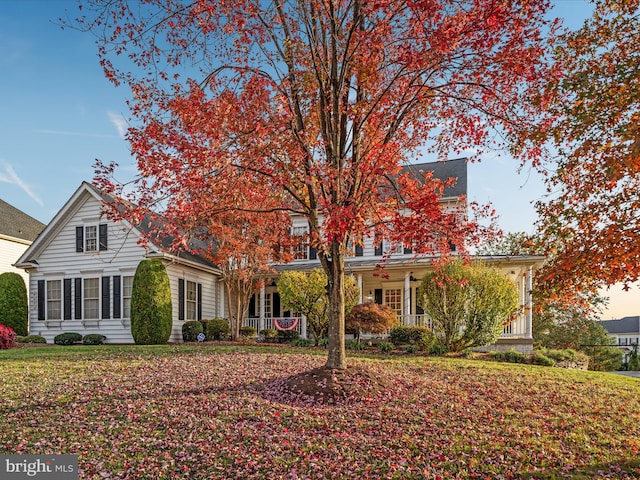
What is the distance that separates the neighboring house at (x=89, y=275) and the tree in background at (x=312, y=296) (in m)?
4.42

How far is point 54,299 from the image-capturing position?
20.4 meters

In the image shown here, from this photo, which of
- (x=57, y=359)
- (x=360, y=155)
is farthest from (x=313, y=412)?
(x=57, y=359)

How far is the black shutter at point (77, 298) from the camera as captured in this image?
20.0 metres

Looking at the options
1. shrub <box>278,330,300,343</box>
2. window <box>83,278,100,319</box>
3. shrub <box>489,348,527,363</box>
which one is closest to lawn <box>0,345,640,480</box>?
shrub <box>489,348,527,363</box>

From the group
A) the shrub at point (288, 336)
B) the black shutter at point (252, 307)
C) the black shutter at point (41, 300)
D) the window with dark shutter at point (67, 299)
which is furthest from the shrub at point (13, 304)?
the shrub at point (288, 336)

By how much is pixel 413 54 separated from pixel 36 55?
6.82 m

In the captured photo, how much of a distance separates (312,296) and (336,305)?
9081 millimetres

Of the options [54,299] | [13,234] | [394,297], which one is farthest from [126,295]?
[13,234]

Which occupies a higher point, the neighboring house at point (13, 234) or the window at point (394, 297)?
the neighboring house at point (13, 234)

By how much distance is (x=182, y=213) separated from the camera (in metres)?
8.38

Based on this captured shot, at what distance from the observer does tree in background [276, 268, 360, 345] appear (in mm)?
17547

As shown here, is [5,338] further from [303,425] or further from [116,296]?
[303,425]

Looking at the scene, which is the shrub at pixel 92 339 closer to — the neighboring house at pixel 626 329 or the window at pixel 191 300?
the window at pixel 191 300

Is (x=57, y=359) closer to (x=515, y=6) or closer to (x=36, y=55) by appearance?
(x=36, y=55)
